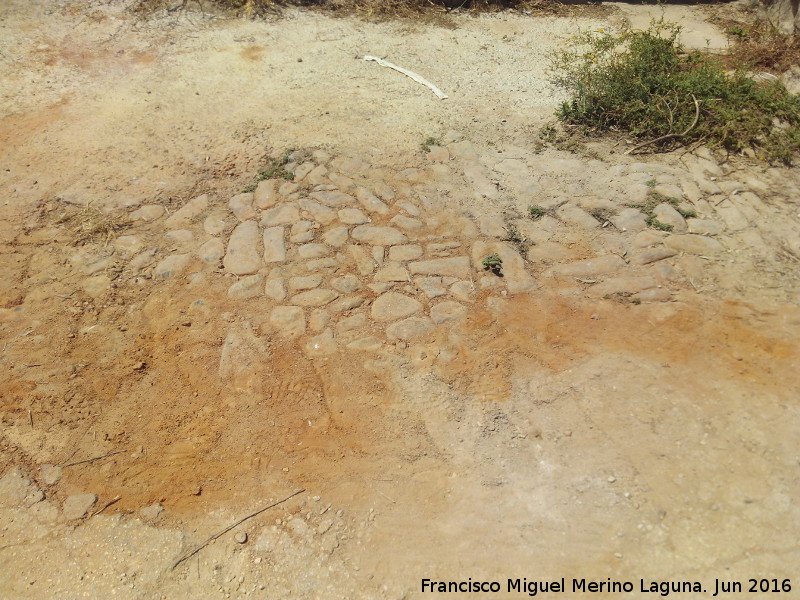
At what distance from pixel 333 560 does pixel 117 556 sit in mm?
1018

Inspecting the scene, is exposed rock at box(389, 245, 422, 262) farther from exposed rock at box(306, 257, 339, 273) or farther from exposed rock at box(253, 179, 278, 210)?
exposed rock at box(253, 179, 278, 210)

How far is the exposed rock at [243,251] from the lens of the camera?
436 centimetres

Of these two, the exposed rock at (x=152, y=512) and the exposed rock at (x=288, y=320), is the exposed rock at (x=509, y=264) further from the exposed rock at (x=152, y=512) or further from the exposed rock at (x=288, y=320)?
the exposed rock at (x=152, y=512)

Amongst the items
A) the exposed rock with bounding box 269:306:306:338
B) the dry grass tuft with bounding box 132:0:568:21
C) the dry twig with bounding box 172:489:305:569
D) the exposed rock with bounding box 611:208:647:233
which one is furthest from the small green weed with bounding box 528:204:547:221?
the dry grass tuft with bounding box 132:0:568:21

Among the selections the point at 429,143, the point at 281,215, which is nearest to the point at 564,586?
the point at 281,215

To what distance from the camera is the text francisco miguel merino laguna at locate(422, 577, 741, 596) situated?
2.73 meters

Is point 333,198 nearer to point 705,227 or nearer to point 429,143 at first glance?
point 429,143

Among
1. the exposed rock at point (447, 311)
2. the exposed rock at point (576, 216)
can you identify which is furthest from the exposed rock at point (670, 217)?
the exposed rock at point (447, 311)

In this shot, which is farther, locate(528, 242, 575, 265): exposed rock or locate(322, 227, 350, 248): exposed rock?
locate(322, 227, 350, 248): exposed rock

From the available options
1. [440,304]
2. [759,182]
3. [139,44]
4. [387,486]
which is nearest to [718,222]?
[759,182]

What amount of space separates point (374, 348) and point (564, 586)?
166cm

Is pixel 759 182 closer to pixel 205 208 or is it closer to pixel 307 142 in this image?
pixel 307 142

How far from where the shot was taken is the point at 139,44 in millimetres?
6547

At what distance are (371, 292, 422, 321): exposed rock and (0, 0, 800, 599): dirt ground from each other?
0.03 meters
